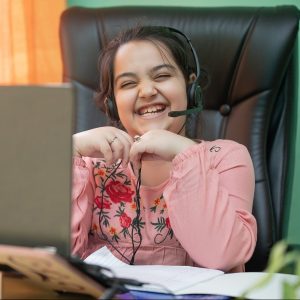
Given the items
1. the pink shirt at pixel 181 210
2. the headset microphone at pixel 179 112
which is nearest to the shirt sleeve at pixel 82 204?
the pink shirt at pixel 181 210

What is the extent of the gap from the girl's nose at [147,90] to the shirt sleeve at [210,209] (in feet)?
0.54

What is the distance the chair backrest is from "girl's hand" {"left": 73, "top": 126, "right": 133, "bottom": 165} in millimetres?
354

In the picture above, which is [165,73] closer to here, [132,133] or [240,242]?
[132,133]

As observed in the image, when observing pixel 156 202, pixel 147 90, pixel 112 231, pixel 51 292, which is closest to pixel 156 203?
pixel 156 202

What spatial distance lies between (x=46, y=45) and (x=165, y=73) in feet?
2.72

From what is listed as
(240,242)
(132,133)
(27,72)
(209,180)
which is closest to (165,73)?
(132,133)

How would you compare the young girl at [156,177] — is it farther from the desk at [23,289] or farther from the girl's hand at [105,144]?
the desk at [23,289]

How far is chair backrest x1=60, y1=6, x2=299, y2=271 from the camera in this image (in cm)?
140

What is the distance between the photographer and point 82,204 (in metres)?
1.21

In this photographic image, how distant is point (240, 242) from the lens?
1.05 metres

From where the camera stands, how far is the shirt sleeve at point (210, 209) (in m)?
1.04

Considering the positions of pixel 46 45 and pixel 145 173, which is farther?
pixel 46 45

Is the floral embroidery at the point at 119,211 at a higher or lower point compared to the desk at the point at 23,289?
lower

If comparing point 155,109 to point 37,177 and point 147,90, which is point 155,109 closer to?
point 147,90
